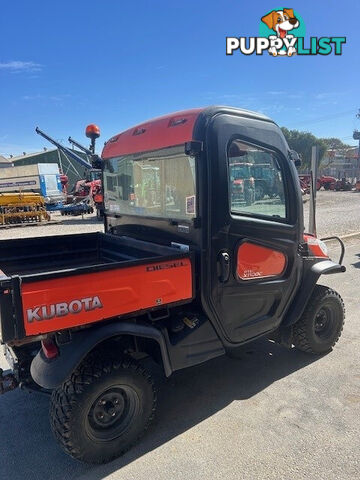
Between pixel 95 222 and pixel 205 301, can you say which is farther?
pixel 95 222

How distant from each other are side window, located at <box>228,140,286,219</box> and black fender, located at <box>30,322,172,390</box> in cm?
120

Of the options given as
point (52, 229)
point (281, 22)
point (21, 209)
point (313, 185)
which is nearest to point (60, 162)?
point (21, 209)

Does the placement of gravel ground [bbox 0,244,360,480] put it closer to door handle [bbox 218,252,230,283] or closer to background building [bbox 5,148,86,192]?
door handle [bbox 218,252,230,283]

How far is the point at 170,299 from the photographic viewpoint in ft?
8.66

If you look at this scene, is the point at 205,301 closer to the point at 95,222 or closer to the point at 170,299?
the point at 170,299

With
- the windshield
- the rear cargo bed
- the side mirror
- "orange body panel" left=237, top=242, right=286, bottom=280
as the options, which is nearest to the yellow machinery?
the side mirror

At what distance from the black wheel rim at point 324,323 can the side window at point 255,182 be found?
4.14 ft

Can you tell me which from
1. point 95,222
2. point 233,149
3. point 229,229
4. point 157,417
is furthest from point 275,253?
point 95,222

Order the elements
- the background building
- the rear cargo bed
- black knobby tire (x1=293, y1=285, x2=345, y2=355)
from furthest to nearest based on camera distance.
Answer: the background building
black knobby tire (x1=293, y1=285, x2=345, y2=355)
the rear cargo bed

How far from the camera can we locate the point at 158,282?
8.38 ft

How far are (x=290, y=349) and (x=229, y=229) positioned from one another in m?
1.92

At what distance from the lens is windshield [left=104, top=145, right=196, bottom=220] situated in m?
2.86

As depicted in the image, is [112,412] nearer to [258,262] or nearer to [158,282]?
[158,282]

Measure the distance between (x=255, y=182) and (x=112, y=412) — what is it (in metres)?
2.10
